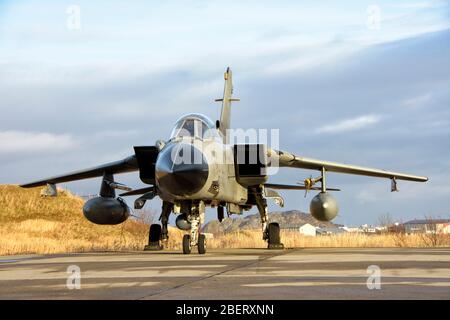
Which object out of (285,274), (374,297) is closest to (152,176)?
(285,274)

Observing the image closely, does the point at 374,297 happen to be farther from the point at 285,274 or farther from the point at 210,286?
the point at 285,274

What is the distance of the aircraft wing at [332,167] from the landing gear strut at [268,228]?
4.18ft

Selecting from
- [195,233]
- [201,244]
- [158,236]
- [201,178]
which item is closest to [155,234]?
[158,236]

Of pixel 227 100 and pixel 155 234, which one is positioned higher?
pixel 227 100

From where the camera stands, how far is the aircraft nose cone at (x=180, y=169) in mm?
16516

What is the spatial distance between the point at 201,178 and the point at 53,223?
35.3 metres

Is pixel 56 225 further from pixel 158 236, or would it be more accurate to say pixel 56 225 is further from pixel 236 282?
pixel 236 282

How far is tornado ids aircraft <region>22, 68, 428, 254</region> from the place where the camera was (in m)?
16.9

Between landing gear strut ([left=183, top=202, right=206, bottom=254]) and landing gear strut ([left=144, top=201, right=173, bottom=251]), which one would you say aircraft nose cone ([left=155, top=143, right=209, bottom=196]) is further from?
landing gear strut ([left=144, top=201, right=173, bottom=251])

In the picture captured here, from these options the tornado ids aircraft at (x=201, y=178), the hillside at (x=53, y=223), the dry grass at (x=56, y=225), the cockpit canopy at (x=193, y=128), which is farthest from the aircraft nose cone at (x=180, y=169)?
the hillside at (x=53, y=223)

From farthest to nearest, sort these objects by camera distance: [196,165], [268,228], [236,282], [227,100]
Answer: [227,100]
[268,228]
[196,165]
[236,282]

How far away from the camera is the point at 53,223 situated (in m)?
50.2

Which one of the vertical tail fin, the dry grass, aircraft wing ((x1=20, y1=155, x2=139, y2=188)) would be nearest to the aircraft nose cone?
aircraft wing ((x1=20, y1=155, x2=139, y2=188))

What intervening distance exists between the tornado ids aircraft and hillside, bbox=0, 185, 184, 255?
21.4 m
